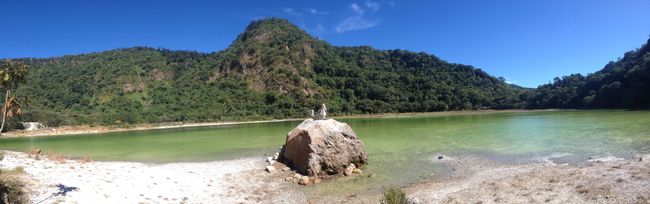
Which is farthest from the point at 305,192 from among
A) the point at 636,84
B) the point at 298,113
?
the point at 298,113

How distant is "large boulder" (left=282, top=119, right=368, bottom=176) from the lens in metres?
21.6

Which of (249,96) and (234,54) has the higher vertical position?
(234,54)

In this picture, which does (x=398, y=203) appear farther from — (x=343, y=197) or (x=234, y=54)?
(x=234, y=54)

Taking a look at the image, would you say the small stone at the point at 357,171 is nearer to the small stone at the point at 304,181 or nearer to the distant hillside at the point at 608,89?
the small stone at the point at 304,181

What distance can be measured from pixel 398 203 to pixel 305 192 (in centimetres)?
806

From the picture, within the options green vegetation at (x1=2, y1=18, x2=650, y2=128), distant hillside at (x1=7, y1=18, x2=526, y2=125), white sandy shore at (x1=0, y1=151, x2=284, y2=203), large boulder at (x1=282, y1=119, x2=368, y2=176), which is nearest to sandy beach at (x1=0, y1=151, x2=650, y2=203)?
white sandy shore at (x1=0, y1=151, x2=284, y2=203)

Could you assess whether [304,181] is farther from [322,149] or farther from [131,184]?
[131,184]

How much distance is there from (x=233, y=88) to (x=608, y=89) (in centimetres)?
12240

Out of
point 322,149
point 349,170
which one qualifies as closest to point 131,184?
point 322,149

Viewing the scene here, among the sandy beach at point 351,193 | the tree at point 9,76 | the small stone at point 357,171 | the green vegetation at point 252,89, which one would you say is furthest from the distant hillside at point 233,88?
the small stone at point 357,171

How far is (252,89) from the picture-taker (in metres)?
164

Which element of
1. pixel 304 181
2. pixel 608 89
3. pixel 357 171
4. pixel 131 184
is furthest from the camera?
pixel 608 89

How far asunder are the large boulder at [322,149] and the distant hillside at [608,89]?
8649 cm

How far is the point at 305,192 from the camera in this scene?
1802 centimetres
